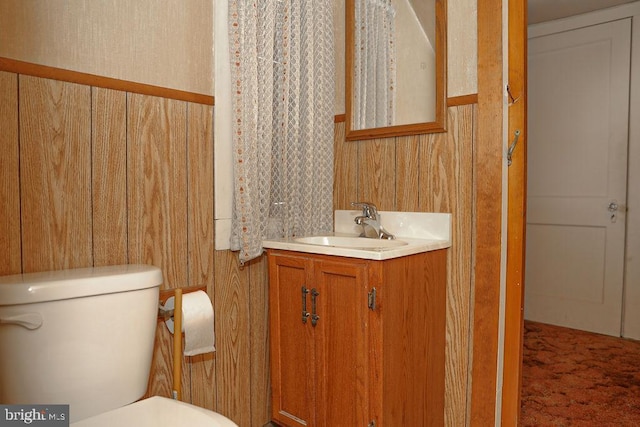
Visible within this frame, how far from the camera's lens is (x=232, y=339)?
5.89ft

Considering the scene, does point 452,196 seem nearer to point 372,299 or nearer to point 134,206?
point 372,299

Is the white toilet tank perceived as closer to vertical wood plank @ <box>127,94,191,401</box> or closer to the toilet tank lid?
the toilet tank lid

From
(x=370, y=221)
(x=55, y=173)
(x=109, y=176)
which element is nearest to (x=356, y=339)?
(x=370, y=221)

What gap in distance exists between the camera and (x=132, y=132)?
149cm

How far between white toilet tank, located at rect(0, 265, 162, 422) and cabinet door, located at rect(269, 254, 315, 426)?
0.57 m

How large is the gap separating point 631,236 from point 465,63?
83.8 inches

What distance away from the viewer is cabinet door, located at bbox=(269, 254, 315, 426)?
1.69 m

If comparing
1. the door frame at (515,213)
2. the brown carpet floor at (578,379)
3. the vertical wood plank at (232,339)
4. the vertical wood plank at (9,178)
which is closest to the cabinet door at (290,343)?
the vertical wood plank at (232,339)

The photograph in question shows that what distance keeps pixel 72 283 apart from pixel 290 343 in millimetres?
874

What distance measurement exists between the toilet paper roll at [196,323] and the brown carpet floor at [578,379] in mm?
1499

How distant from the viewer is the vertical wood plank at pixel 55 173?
4.22 feet

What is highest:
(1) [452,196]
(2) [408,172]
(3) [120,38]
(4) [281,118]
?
(3) [120,38]

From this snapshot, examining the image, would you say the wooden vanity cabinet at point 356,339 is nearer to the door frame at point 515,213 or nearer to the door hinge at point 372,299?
the door hinge at point 372,299

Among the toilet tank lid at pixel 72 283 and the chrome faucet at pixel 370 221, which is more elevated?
the chrome faucet at pixel 370 221
